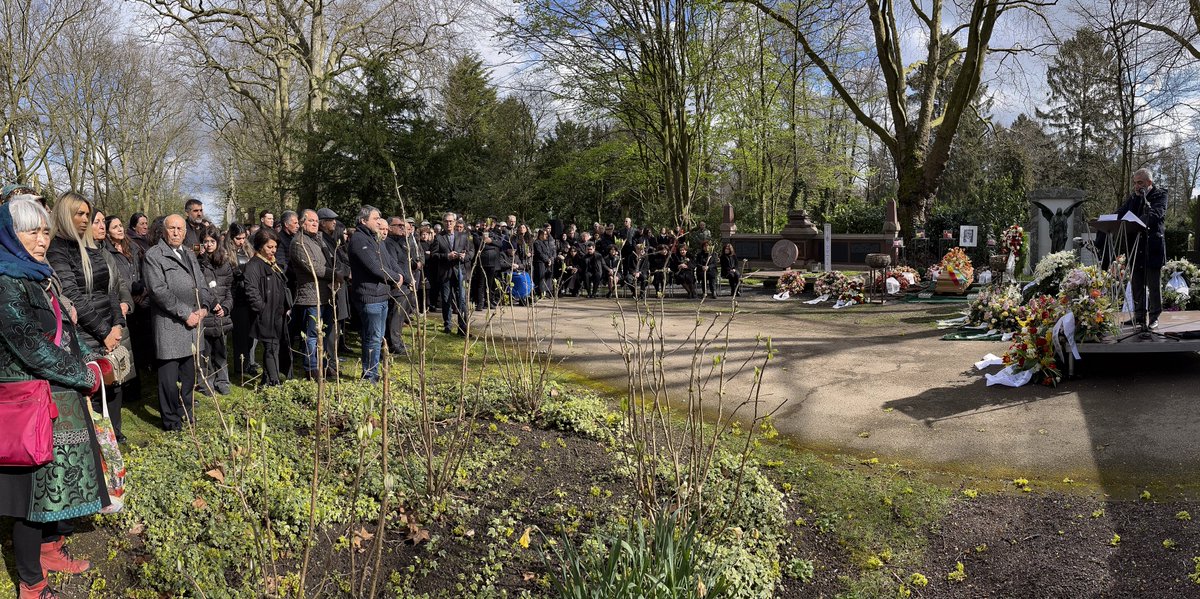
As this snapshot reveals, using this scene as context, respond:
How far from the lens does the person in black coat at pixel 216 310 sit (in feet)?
21.5

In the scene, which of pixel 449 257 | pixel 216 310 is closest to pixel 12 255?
A: pixel 216 310

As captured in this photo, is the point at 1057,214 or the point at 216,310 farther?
the point at 1057,214

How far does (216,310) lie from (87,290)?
1.79m

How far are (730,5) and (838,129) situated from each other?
13.2 m

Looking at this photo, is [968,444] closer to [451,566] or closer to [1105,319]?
[1105,319]

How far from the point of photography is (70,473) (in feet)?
11.0

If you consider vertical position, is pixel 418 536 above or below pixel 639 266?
below

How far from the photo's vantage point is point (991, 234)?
61.1ft

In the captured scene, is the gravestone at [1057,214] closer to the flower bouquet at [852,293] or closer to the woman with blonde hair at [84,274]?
the flower bouquet at [852,293]

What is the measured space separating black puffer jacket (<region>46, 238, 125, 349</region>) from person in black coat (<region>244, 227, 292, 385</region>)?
1634 mm

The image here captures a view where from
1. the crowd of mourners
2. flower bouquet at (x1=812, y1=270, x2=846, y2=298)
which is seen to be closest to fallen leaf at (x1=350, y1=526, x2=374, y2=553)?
the crowd of mourners

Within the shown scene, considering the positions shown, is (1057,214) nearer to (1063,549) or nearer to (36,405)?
(1063,549)

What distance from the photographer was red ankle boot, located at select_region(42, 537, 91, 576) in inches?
141

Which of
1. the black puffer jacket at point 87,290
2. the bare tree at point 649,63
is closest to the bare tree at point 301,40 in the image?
the bare tree at point 649,63
